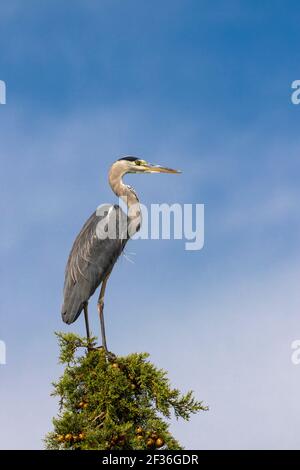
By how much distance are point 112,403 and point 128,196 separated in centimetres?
278

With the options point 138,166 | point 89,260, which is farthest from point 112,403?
point 138,166

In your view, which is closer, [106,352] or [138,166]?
[106,352]

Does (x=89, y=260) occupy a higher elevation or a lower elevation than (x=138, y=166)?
lower

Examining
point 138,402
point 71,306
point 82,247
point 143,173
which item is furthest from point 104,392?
point 143,173

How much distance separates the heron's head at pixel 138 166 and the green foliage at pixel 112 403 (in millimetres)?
2375

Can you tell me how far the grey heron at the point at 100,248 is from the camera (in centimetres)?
814

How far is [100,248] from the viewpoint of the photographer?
27.6ft

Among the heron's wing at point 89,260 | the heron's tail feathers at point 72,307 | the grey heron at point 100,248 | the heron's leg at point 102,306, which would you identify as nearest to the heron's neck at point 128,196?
the grey heron at point 100,248

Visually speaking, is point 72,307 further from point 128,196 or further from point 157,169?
point 157,169

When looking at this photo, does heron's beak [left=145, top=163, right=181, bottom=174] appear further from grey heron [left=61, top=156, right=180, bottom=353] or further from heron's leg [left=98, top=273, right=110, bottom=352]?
heron's leg [left=98, top=273, right=110, bottom=352]

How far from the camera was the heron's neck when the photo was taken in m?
8.59

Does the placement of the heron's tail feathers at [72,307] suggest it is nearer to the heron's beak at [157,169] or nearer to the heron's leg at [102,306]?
the heron's leg at [102,306]

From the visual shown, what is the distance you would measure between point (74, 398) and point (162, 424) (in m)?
1.03

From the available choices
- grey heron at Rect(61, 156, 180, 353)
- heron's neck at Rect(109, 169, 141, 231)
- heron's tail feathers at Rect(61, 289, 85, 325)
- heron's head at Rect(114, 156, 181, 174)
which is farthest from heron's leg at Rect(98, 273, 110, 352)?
heron's head at Rect(114, 156, 181, 174)
